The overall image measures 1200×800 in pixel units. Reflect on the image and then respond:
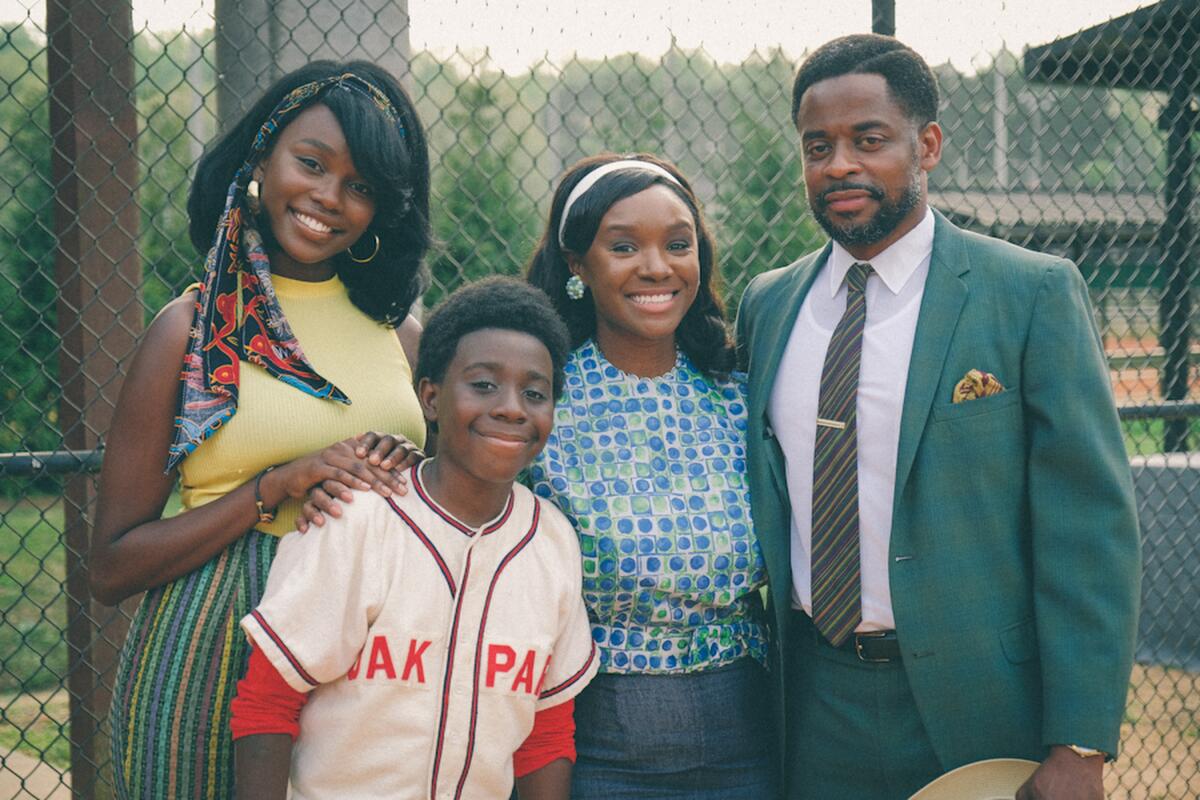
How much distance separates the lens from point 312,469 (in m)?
1.98

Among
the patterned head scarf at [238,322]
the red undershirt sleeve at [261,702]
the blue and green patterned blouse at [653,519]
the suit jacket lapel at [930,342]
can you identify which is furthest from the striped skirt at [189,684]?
the suit jacket lapel at [930,342]

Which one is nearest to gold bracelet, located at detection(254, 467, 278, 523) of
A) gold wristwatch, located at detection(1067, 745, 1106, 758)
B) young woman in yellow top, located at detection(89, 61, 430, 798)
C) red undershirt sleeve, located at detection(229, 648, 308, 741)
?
young woman in yellow top, located at detection(89, 61, 430, 798)

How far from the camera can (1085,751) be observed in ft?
6.73

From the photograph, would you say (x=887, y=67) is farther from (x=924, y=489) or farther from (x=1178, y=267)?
(x=1178, y=267)

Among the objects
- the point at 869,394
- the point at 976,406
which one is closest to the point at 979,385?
the point at 976,406

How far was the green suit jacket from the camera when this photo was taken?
6.77ft

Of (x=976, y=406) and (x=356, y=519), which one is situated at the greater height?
(x=976, y=406)

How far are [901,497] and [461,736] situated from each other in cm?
95

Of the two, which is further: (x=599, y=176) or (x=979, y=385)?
(x=599, y=176)

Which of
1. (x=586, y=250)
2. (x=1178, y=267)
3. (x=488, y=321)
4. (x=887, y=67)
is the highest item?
(x=887, y=67)

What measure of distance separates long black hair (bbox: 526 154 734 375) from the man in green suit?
0.50 feet

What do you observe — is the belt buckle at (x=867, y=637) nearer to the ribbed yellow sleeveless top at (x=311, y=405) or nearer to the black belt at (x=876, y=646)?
the black belt at (x=876, y=646)

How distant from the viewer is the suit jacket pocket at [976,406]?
213 cm

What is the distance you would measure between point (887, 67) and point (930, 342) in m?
0.61
